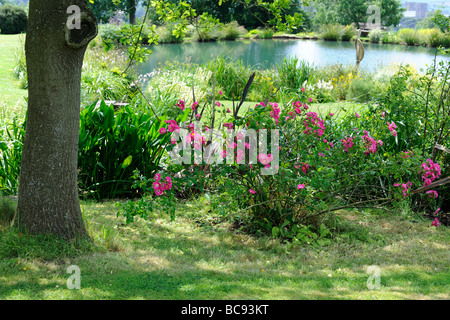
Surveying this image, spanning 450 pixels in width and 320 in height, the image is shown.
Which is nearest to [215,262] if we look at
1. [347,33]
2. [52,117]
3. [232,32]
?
[52,117]

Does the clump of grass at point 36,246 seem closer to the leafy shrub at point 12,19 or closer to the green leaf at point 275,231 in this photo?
the green leaf at point 275,231

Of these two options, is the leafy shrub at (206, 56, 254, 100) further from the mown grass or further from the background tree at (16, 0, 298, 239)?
the background tree at (16, 0, 298, 239)

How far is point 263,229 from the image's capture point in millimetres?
4121

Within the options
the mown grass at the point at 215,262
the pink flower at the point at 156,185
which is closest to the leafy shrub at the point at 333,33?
the mown grass at the point at 215,262

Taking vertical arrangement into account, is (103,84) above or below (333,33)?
below

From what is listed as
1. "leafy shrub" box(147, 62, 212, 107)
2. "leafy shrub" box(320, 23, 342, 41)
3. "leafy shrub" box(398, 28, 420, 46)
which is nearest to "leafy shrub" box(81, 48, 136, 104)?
"leafy shrub" box(147, 62, 212, 107)

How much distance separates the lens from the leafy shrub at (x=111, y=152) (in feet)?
15.6

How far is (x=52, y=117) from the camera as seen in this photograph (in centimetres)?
307

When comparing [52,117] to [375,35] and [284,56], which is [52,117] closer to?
[284,56]

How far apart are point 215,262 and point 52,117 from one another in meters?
1.62

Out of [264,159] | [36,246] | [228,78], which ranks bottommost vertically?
[36,246]

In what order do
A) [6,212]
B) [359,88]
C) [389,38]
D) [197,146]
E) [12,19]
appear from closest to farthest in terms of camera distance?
1. [6,212]
2. [197,146]
3. [359,88]
4. [12,19]
5. [389,38]

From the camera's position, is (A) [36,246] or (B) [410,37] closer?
(A) [36,246]

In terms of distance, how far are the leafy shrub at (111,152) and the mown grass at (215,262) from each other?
0.45 metres
